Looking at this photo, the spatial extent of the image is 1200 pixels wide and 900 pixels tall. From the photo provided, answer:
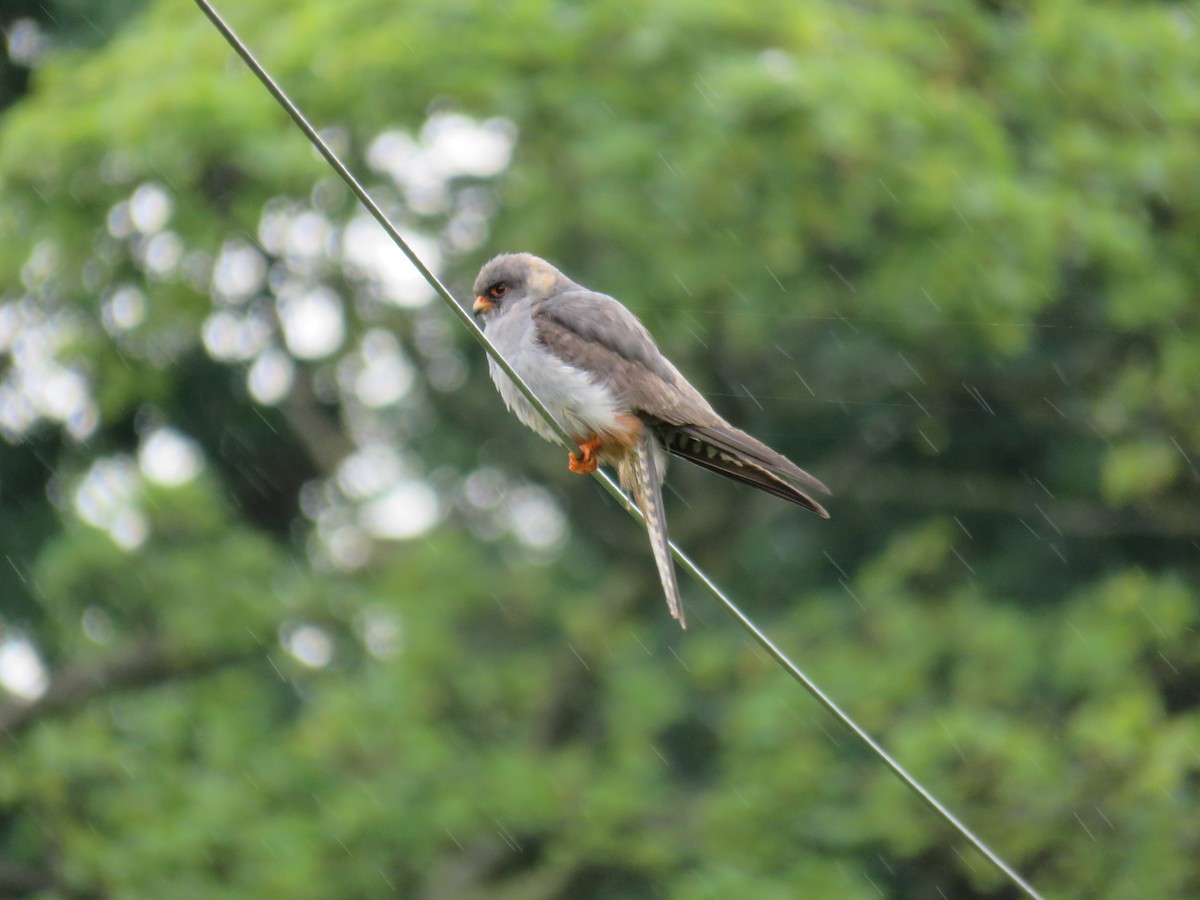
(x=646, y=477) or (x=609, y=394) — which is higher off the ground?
(x=609, y=394)

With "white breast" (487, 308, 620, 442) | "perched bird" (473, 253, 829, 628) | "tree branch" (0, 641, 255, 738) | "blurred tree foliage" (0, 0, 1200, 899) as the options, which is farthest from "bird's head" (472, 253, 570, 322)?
"tree branch" (0, 641, 255, 738)

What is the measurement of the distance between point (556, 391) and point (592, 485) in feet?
19.7

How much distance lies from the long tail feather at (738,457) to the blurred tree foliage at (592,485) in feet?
11.2

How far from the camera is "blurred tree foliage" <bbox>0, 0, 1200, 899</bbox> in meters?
8.04

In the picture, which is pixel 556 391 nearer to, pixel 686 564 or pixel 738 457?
pixel 738 457

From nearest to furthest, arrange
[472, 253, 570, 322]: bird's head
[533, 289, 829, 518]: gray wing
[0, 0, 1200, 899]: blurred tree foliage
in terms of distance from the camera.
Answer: [533, 289, 829, 518]: gray wing
[472, 253, 570, 322]: bird's head
[0, 0, 1200, 899]: blurred tree foliage

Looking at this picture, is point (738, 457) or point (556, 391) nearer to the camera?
point (738, 457)

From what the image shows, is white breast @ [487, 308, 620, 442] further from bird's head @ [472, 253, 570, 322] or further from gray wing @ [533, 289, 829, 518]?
bird's head @ [472, 253, 570, 322]

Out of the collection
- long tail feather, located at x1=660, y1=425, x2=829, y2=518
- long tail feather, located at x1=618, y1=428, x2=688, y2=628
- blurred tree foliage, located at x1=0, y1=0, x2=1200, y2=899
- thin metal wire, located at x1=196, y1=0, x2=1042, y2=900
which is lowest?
blurred tree foliage, located at x1=0, y1=0, x2=1200, y2=899

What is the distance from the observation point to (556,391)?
449cm

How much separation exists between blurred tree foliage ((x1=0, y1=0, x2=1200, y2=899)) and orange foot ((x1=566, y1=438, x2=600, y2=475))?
336 centimetres

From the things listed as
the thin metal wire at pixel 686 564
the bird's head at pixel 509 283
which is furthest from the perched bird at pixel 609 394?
the thin metal wire at pixel 686 564

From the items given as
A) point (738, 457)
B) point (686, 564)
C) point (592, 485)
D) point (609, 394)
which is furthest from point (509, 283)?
point (592, 485)

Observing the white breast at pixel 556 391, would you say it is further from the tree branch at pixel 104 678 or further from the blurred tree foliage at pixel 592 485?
the tree branch at pixel 104 678
